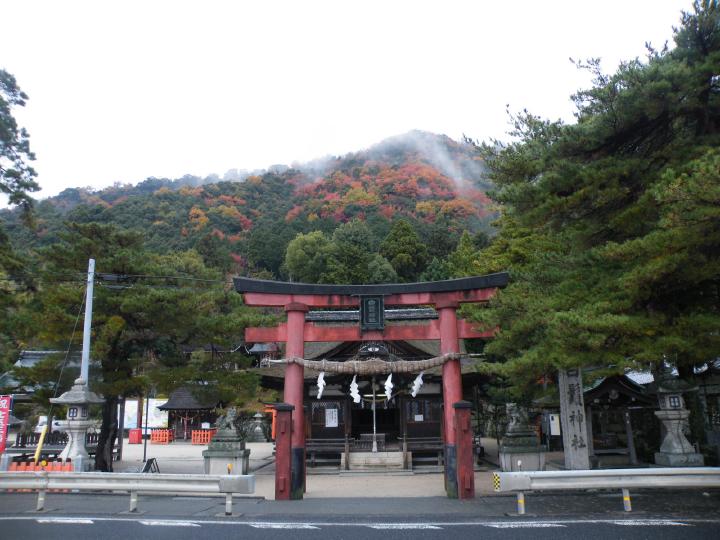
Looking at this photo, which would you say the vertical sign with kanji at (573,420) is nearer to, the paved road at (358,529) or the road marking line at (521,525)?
the paved road at (358,529)

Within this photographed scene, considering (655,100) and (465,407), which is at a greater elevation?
(655,100)

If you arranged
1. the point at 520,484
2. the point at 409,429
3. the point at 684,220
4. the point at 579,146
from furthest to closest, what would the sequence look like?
the point at 409,429, the point at 579,146, the point at 520,484, the point at 684,220

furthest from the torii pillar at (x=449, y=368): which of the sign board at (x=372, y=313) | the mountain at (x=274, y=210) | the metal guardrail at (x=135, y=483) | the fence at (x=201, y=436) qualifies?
the mountain at (x=274, y=210)

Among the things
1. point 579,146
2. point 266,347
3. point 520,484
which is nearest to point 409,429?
point 520,484

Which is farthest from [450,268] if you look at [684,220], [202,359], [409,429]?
[684,220]

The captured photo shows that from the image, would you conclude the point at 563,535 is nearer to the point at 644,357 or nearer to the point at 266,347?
the point at 644,357

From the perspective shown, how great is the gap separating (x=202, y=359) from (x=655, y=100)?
553 inches

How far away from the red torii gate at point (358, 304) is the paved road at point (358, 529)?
4.48 m

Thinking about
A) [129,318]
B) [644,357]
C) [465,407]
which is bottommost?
[465,407]

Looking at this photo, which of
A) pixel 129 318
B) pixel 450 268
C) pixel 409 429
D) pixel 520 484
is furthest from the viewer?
pixel 450 268

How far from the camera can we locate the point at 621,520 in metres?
7.83

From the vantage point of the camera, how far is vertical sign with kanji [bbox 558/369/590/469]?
12.5 metres

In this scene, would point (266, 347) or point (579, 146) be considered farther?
point (266, 347)

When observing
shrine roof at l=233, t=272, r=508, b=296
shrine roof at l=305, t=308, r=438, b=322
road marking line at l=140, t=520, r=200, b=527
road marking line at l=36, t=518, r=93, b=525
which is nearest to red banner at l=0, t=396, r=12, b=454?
road marking line at l=36, t=518, r=93, b=525
